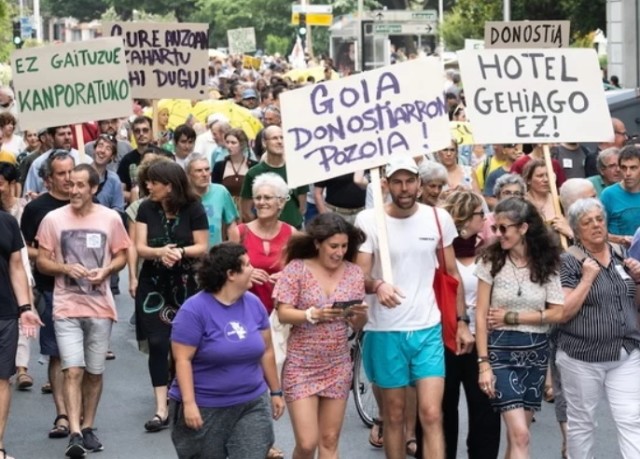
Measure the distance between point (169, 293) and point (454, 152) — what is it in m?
3.76

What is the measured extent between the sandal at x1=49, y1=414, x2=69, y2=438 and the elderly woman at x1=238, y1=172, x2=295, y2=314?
1746mm

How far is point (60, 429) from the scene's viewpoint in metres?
11.1

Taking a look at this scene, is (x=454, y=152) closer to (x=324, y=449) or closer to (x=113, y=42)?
(x=113, y=42)

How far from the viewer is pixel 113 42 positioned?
12.9 m

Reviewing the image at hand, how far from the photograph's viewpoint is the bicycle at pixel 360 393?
1116 centimetres

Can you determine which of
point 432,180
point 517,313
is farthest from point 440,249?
point 432,180

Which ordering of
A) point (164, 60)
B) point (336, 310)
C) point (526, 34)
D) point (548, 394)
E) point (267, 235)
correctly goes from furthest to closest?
point (164, 60), point (526, 34), point (548, 394), point (267, 235), point (336, 310)

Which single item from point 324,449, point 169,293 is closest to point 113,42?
point 169,293

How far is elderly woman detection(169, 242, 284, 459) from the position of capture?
8.14m

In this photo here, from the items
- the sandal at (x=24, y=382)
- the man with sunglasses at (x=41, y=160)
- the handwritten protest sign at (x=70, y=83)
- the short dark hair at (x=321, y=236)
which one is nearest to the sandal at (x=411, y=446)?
the short dark hair at (x=321, y=236)

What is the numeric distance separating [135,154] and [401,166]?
21.4 ft

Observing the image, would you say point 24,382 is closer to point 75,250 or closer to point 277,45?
point 75,250

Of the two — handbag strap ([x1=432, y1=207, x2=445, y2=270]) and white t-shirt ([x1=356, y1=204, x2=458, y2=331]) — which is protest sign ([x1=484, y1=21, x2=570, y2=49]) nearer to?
handbag strap ([x1=432, y1=207, x2=445, y2=270])

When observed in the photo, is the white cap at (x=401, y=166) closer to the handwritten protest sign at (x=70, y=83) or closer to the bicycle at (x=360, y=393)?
the bicycle at (x=360, y=393)
